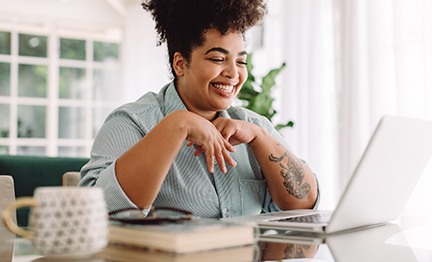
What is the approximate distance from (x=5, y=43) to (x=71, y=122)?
1024 millimetres

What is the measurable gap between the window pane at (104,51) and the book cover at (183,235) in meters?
5.87

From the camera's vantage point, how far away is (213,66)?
169cm

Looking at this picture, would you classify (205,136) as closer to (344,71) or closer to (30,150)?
(344,71)

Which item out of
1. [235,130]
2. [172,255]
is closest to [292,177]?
[235,130]

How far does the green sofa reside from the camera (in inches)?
114

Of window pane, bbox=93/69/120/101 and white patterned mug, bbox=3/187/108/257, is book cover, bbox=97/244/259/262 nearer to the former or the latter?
white patterned mug, bbox=3/187/108/257

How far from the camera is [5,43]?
19.9ft

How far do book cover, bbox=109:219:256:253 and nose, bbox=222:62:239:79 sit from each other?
0.78 m

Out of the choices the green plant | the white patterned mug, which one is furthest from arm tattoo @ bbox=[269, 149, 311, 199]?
the green plant

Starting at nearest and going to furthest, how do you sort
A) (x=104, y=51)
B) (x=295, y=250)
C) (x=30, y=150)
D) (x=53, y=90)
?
(x=295, y=250)
(x=30, y=150)
(x=53, y=90)
(x=104, y=51)

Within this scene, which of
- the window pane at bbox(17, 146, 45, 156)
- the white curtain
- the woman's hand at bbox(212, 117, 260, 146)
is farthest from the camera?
the window pane at bbox(17, 146, 45, 156)

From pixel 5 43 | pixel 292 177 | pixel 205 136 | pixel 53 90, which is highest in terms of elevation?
pixel 5 43

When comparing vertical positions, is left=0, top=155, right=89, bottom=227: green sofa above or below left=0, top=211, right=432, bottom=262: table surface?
above

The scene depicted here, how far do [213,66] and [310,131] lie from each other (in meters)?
2.51
